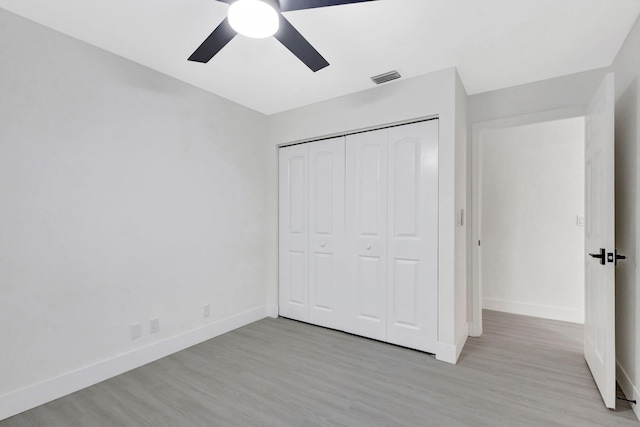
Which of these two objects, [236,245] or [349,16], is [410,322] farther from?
[349,16]

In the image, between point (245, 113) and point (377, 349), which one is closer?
point (377, 349)

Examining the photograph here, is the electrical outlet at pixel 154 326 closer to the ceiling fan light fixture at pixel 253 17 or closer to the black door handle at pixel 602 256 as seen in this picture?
the ceiling fan light fixture at pixel 253 17

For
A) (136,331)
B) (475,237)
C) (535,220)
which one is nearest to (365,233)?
(475,237)

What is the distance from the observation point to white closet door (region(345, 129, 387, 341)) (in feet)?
9.70

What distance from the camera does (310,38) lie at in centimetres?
216

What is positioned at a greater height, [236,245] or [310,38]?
[310,38]

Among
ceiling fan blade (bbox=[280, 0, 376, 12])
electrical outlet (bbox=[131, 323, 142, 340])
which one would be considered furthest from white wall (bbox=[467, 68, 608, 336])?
electrical outlet (bbox=[131, 323, 142, 340])

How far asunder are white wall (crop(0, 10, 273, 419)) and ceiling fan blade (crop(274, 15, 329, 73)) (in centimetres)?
156

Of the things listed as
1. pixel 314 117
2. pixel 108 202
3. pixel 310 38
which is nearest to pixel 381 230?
pixel 314 117

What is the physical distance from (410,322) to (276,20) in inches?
102

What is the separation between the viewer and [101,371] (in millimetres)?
2244

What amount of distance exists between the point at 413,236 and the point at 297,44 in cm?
189

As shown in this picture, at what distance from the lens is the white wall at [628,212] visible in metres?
1.91

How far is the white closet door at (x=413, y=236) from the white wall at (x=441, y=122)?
0.08 metres
